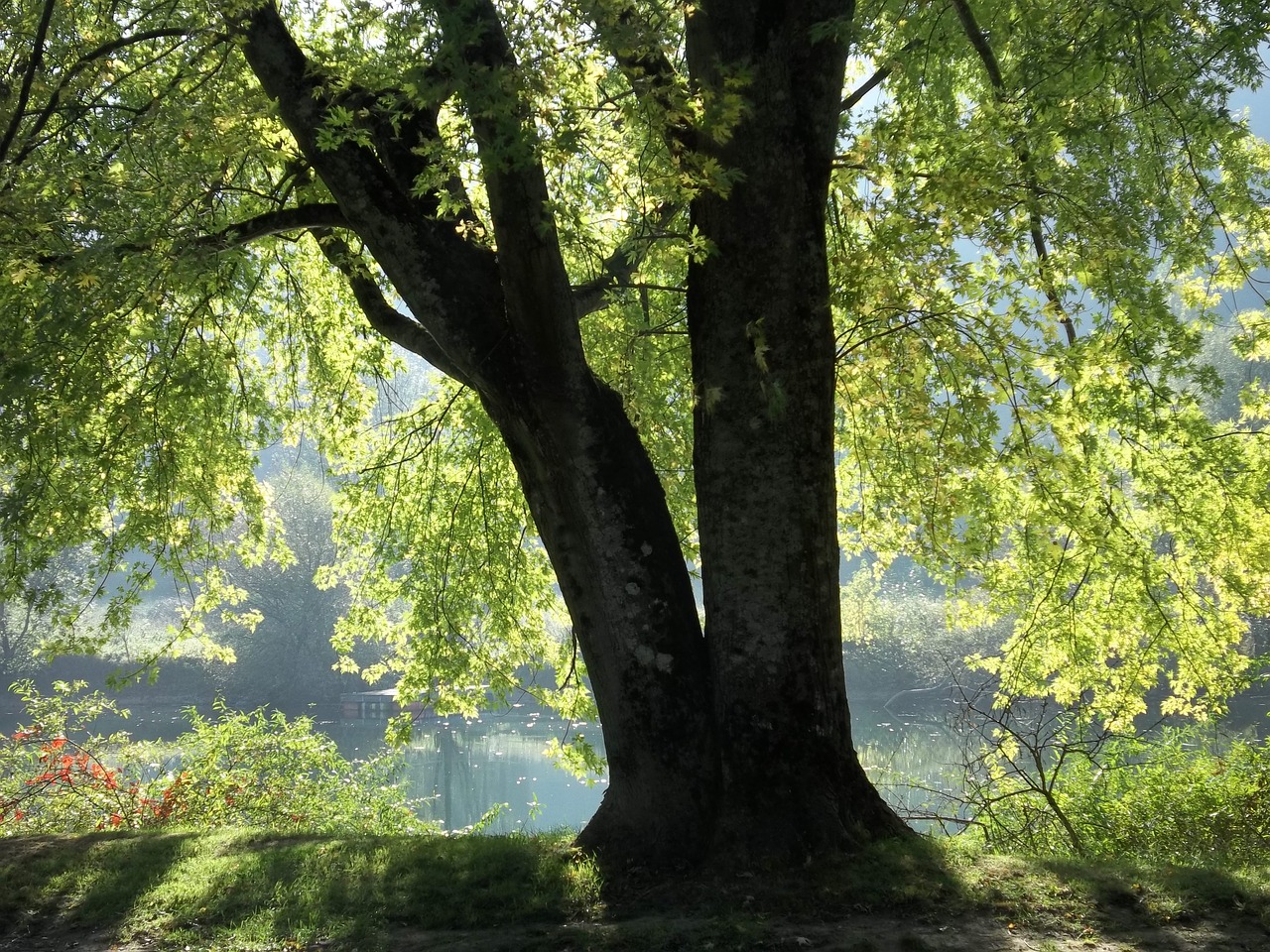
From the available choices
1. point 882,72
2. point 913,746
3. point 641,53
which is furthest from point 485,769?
point 641,53

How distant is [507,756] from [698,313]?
2926cm

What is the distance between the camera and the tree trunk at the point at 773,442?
4.87 meters

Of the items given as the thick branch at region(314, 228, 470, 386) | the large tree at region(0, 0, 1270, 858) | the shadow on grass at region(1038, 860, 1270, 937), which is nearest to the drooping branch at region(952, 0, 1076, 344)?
the large tree at region(0, 0, 1270, 858)

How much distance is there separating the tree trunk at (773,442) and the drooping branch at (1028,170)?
1389mm

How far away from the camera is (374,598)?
1069cm

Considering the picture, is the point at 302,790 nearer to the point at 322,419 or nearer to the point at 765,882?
the point at 322,419

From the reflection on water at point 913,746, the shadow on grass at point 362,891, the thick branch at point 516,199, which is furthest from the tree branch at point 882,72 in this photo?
the reflection on water at point 913,746

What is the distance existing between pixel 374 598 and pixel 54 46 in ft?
19.4

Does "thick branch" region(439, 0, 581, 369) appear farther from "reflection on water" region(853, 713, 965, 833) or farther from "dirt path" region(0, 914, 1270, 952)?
"reflection on water" region(853, 713, 965, 833)

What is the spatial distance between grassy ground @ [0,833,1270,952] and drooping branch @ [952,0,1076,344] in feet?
12.7

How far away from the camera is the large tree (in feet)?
16.2

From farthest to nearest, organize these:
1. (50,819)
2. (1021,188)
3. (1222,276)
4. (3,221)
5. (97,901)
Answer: (50,819) < (1222,276) < (1021,188) < (3,221) < (97,901)

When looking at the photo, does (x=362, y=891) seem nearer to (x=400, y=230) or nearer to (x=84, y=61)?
(x=400, y=230)

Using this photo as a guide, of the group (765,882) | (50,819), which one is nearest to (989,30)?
(765,882)
